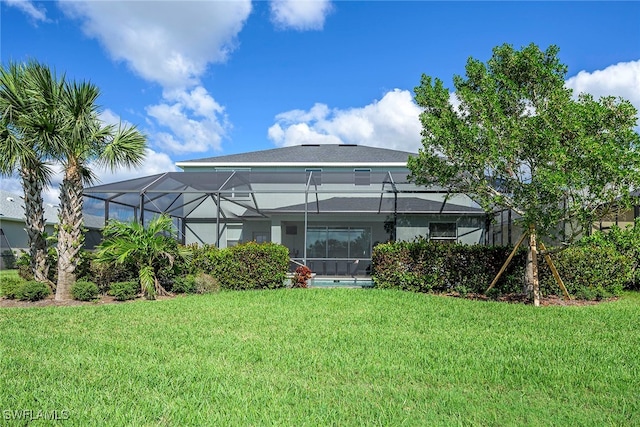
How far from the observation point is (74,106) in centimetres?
958

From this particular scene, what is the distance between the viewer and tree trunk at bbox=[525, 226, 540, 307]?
952cm

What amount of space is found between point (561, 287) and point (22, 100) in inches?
524

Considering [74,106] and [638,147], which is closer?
[638,147]

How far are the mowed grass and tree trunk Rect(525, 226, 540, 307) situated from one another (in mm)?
1392

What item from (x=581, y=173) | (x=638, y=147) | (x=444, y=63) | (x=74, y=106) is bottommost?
(x=581, y=173)

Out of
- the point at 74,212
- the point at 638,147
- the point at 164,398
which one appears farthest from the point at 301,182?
the point at 164,398

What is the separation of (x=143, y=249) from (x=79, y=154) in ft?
9.00

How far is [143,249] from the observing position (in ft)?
33.6

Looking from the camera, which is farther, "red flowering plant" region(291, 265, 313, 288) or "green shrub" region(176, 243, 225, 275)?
"red flowering plant" region(291, 265, 313, 288)

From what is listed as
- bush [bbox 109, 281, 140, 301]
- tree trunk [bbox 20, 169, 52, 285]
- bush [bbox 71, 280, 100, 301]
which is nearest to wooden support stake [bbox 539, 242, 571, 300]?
bush [bbox 109, 281, 140, 301]

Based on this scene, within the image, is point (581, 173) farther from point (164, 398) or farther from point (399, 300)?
point (164, 398)

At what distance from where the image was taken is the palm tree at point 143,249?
9969 mm

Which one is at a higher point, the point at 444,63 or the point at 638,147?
the point at 444,63

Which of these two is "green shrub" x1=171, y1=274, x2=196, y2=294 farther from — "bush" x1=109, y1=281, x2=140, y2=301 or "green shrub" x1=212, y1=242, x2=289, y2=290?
"bush" x1=109, y1=281, x2=140, y2=301
